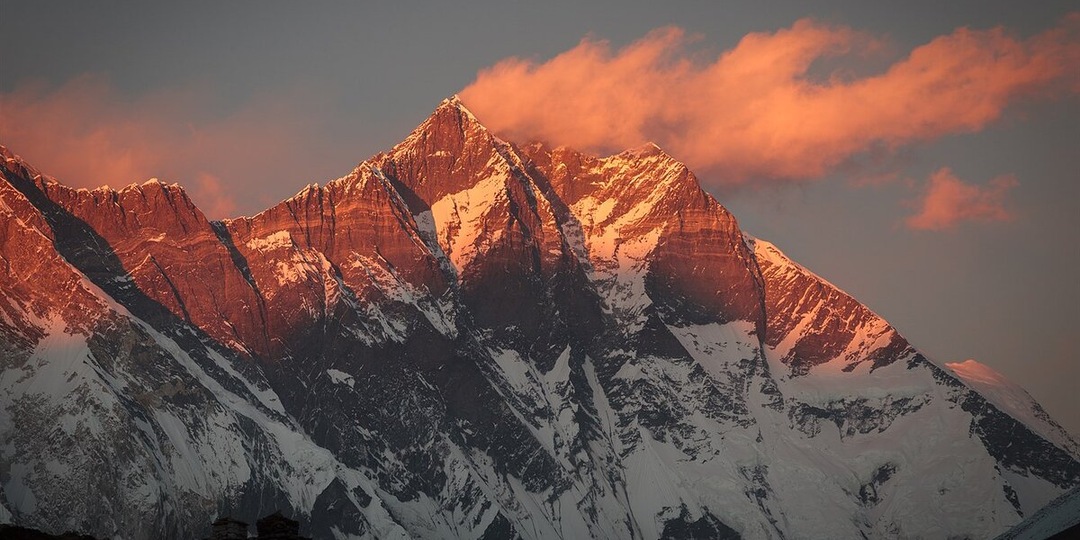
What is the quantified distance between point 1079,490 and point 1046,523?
11.1 metres

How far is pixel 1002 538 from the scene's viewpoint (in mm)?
179750

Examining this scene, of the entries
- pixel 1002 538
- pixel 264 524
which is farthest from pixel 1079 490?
pixel 264 524

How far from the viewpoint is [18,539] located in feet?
481

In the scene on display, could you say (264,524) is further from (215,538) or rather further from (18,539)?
(18,539)

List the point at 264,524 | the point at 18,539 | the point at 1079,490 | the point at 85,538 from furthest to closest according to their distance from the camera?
the point at 1079,490, the point at 85,538, the point at 18,539, the point at 264,524

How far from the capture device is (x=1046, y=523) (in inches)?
6535

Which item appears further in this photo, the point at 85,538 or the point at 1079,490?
the point at 1079,490

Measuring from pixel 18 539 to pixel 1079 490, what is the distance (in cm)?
7540

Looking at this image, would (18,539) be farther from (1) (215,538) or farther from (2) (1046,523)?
(2) (1046,523)

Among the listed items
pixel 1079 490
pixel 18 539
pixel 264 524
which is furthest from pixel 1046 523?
pixel 18 539

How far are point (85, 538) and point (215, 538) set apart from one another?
22.4 metres

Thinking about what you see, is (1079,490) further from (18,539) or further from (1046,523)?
(18,539)

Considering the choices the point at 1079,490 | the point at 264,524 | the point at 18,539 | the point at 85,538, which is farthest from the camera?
the point at 1079,490

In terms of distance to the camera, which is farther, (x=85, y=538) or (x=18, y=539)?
(x=85, y=538)
